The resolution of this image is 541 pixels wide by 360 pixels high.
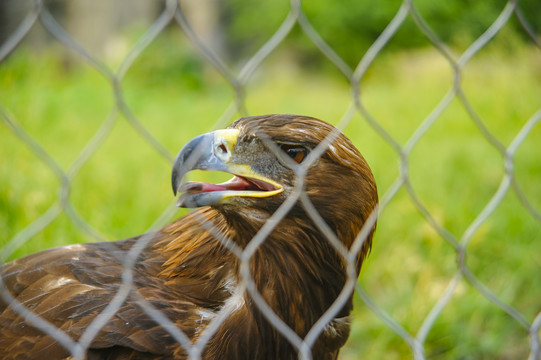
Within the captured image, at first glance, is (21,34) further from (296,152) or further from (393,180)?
(393,180)

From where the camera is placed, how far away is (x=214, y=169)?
59.6 inches

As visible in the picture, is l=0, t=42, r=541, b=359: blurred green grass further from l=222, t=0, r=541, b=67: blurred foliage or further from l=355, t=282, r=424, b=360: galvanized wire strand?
l=222, t=0, r=541, b=67: blurred foliage

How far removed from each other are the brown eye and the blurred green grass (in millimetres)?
1146

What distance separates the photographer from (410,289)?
8.96ft

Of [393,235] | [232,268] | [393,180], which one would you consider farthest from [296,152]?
[393,180]

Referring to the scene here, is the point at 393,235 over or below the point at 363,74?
below

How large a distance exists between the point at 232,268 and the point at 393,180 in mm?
2336

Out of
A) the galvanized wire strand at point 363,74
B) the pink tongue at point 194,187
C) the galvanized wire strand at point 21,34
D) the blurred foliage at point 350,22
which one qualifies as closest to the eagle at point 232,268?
the pink tongue at point 194,187

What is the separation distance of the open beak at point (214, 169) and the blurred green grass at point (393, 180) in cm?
117

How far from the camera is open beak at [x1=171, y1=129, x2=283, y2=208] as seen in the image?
1.47 m

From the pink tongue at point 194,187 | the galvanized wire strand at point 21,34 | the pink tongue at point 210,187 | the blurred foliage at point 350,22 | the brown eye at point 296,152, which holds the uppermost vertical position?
the galvanized wire strand at point 21,34

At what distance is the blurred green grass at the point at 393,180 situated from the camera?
2.57 metres

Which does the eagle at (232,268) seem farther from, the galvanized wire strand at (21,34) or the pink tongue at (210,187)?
the galvanized wire strand at (21,34)

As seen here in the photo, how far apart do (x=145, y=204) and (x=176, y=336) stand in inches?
69.7
